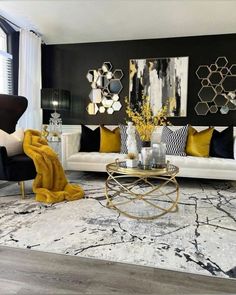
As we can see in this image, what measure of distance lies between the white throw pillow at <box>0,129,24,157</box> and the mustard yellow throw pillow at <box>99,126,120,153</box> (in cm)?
124

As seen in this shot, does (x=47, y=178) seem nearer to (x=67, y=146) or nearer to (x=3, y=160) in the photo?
(x=3, y=160)

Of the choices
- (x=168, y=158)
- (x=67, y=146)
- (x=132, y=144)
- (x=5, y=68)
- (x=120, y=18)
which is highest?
(x=120, y=18)

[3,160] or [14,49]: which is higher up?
[14,49]

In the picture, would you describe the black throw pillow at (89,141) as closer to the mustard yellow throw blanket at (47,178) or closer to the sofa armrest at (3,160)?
the mustard yellow throw blanket at (47,178)

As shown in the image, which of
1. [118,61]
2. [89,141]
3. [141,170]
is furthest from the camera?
[118,61]

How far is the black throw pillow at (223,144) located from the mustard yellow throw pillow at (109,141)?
1.40 meters

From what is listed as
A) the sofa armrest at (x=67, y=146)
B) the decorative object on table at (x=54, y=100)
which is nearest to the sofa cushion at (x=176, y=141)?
the sofa armrest at (x=67, y=146)

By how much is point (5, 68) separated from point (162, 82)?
2.59 m

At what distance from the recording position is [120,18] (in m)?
3.84

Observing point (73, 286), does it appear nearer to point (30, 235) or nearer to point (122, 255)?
point (122, 255)

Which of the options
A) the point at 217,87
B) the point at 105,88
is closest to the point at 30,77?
the point at 105,88

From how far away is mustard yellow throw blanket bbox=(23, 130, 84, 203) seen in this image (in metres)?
2.94

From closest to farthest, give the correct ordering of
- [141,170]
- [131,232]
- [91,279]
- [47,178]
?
[91,279] < [131,232] < [141,170] < [47,178]

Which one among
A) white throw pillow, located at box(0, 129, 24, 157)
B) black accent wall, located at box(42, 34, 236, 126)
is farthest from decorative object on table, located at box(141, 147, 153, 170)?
black accent wall, located at box(42, 34, 236, 126)
